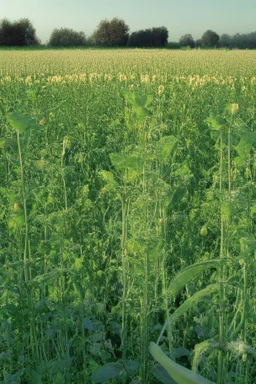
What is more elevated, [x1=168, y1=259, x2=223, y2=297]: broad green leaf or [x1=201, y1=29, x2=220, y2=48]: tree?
[x1=201, y1=29, x2=220, y2=48]: tree

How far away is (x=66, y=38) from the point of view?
5931 cm

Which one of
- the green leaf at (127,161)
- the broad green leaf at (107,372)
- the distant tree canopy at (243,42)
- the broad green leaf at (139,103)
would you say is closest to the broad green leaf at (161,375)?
the broad green leaf at (107,372)

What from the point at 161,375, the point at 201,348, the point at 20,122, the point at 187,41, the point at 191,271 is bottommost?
the point at 161,375

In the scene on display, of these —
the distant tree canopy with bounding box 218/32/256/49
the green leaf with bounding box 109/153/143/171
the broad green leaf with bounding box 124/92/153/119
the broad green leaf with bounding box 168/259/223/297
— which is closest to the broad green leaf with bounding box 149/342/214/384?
the broad green leaf with bounding box 168/259/223/297

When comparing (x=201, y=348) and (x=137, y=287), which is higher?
(x=201, y=348)

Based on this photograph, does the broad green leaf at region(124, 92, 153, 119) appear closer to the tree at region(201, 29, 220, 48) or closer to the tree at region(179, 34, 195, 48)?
the tree at region(179, 34, 195, 48)

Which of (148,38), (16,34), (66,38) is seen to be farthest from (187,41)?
(16,34)

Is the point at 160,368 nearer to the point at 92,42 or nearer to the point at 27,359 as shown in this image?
the point at 27,359

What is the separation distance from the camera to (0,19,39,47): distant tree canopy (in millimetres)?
62156

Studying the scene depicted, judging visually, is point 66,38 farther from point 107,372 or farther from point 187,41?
point 107,372

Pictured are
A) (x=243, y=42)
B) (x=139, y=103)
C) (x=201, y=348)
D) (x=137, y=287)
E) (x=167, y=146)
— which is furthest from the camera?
(x=243, y=42)

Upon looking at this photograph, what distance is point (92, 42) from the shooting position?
5616 cm

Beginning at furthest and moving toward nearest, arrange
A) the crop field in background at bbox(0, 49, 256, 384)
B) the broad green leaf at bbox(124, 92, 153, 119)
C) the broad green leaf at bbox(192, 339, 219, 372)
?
1. the broad green leaf at bbox(124, 92, 153, 119)
2. the crop field in background at bbox(0, 49, 256, 384)
3. the broad green leaf at bbox(192, 339, 219, 372)

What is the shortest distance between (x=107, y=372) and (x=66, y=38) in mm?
59502
